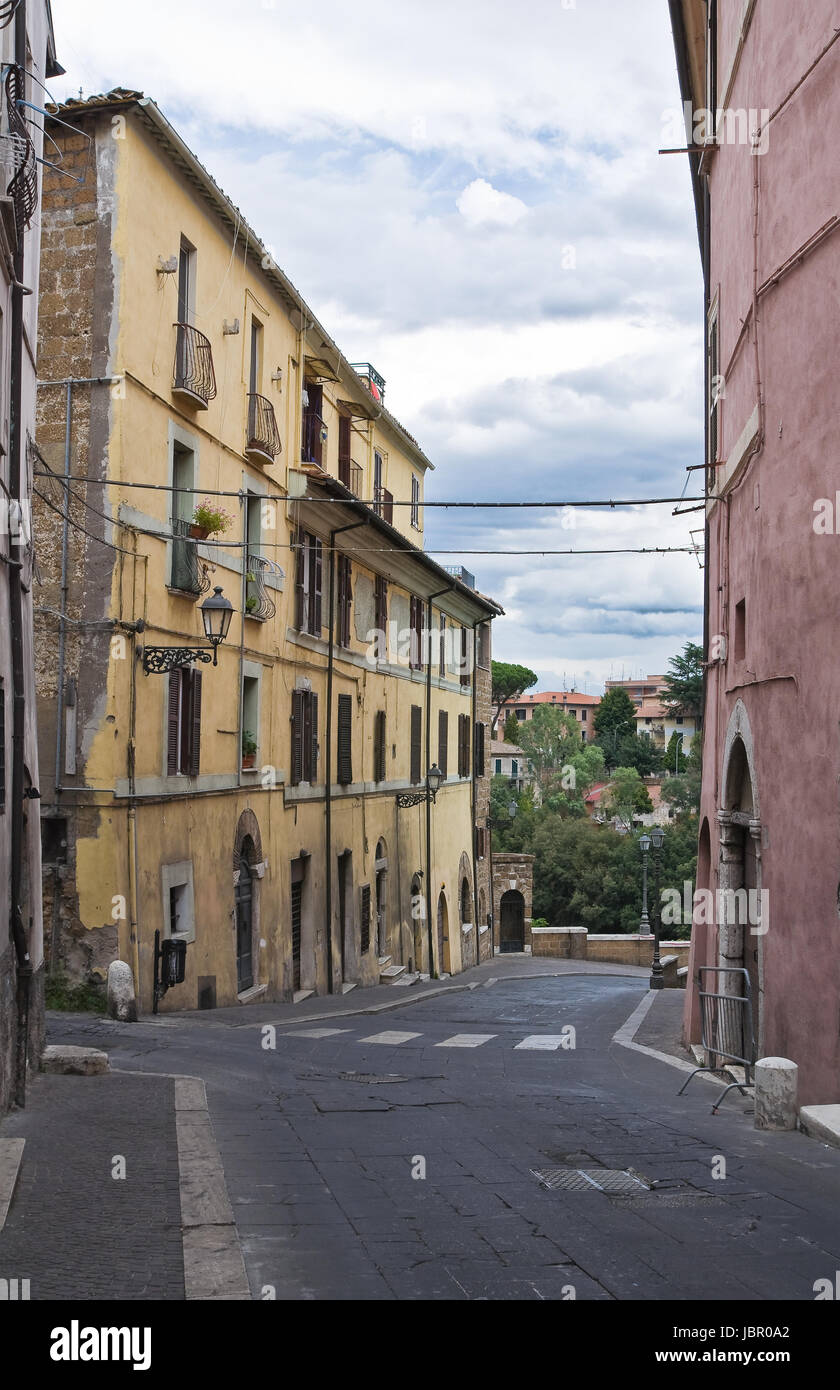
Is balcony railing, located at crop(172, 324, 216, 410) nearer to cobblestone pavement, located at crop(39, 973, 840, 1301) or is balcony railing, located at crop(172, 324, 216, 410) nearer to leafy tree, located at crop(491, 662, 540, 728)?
cobblestone pavement, located at crop(39, 973, 840, 1301)

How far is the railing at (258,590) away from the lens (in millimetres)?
21000

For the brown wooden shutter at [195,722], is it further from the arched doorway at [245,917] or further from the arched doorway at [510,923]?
the arched doorway at [510,923]

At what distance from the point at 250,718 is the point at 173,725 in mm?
4050

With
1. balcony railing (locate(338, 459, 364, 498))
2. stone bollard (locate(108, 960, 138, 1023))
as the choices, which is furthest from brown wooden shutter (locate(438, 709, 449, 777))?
stone bollard (locate(108, 960, 138, 1023))

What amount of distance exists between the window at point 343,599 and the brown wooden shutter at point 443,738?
10.5 m

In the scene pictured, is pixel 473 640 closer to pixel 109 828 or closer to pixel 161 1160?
pixel 109 828

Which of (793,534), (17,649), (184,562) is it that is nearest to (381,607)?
(184,562)

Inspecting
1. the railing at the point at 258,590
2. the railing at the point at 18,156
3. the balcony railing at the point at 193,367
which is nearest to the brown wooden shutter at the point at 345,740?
the railing at the point at 258,590

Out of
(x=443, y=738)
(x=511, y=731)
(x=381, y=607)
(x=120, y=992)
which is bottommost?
(x=120, y=992)

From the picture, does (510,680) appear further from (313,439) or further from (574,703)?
(313,439)

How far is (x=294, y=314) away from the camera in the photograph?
2361cm

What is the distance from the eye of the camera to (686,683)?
3413 inches

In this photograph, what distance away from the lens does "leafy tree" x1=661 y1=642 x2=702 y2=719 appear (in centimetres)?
8544
